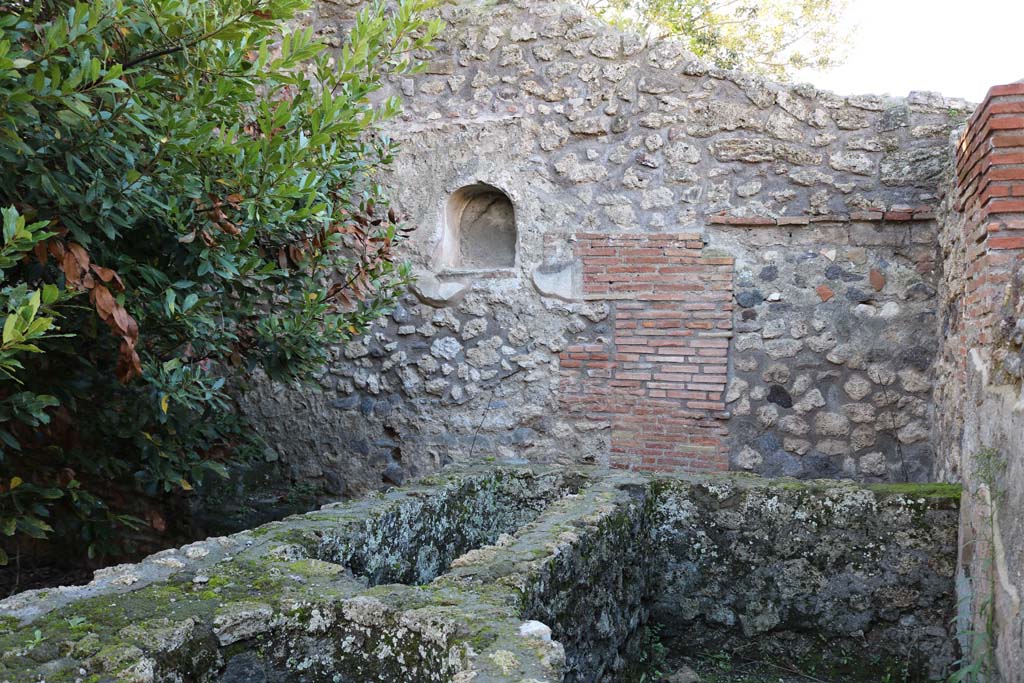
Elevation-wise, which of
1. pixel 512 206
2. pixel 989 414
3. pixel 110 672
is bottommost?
pixel 110 672

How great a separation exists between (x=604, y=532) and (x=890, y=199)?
307cm

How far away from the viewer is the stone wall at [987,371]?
2.64m

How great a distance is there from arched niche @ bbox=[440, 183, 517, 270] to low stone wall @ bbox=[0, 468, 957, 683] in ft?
7.45

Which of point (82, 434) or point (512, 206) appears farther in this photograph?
point (512, 206)

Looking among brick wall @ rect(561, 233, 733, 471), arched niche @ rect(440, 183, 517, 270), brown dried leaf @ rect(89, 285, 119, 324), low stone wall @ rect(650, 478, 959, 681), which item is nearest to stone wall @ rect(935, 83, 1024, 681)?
low stone wall @ rect(650, 478, 959, 681)

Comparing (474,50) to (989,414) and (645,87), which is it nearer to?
(645,87)

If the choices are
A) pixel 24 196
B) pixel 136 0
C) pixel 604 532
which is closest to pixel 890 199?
pixel 604 532

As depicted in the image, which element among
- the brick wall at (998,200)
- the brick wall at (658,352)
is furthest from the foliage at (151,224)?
the brick wall at (998,200)

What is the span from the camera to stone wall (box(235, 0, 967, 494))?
4969 mm

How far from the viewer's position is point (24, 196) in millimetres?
3086

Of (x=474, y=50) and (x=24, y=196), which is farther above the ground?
(x=474, y=50)

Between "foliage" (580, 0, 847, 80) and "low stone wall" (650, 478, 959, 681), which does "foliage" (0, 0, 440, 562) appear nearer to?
"low stone wall" (650, 478, 959, 681)

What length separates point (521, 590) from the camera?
229cm

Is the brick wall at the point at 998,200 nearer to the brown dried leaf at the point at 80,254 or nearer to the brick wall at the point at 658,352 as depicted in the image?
the brick wall at the point at 658,352
